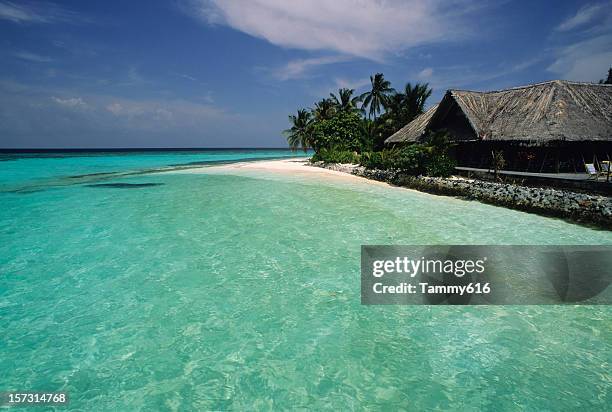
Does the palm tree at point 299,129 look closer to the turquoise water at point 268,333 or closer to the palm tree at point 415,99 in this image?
the palm tree at point 415,99

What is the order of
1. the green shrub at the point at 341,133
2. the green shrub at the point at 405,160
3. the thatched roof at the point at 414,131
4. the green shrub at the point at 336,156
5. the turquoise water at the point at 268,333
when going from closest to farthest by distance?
the turquoise water at the point at 268,333 < the green shrub at the point at 405,160 < the thatched roof at the point at 414,131 < the green shrub at the point at 336,156 < the green shrub at the point at 341,133

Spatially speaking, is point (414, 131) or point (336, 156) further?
point (336, 156)

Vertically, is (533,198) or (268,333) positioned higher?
(533,198)

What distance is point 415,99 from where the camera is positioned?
31344 mm

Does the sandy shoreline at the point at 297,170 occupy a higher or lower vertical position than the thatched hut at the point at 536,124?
lower

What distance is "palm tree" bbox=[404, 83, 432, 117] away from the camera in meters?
30.7

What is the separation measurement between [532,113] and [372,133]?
19.6 meters

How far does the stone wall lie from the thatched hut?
355cm

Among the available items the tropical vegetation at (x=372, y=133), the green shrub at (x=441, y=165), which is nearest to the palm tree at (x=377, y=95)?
the tropical vegetation at (x=372, y=133)

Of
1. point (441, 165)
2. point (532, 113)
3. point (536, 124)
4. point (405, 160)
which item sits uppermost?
point (532, 113)

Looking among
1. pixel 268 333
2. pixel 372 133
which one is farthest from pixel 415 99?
pixel 268 333

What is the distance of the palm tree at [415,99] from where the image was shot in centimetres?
3072

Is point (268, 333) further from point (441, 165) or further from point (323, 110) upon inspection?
point (323, 110)

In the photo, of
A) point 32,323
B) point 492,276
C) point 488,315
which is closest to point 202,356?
point 32,323
